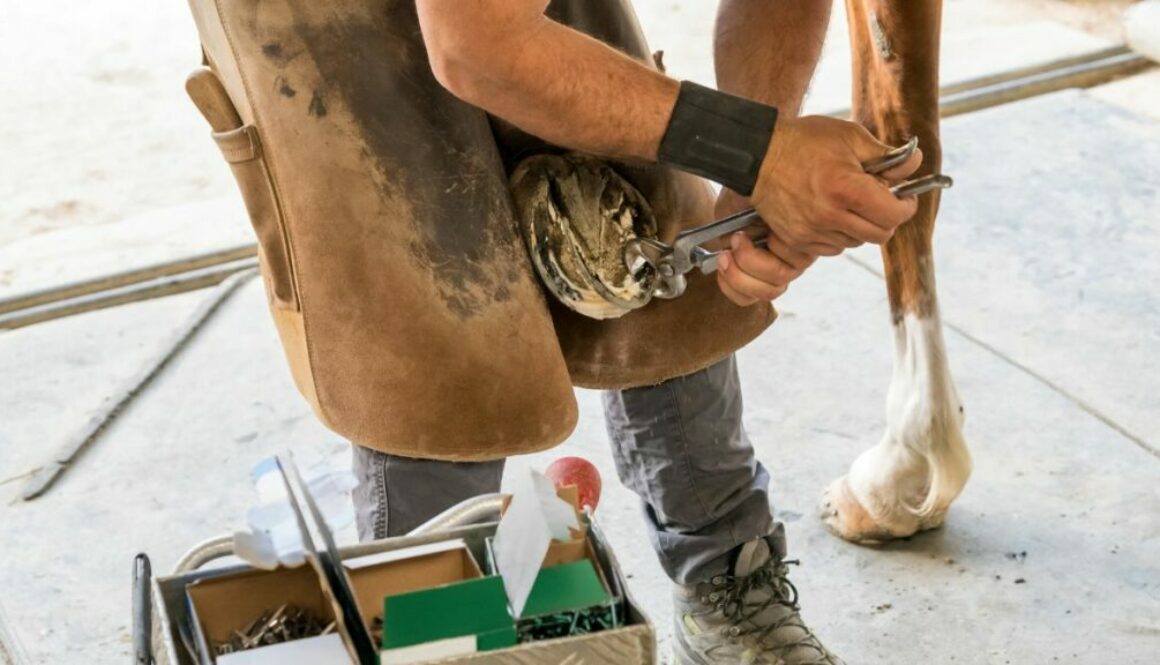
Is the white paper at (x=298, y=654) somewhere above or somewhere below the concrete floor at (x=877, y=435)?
above

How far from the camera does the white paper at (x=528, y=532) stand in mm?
1057

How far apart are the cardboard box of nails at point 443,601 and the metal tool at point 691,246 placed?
29 centimetres

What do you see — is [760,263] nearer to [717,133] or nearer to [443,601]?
[717,133]

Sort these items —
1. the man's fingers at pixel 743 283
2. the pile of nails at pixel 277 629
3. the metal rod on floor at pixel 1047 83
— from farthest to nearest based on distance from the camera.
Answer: the metal rod on floor at pixel 1047 83, the man's fingers at pixel 743 283, the pile of nails at pixel 277 629

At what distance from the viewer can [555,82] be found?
121 centimetres

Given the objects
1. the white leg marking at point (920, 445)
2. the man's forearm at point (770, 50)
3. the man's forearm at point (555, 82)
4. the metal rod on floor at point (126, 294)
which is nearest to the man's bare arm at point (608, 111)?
the man's forearm at point (555, 82)

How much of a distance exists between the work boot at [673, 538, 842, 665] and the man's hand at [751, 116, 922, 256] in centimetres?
55

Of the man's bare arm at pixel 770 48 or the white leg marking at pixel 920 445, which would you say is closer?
the man's bare arm at pixel 770 48

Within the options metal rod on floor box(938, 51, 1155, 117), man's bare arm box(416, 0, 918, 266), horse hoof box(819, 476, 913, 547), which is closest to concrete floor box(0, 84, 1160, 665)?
horse hoof box(819, 476, 913, 547)

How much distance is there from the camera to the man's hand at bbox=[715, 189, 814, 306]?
1.33 meters

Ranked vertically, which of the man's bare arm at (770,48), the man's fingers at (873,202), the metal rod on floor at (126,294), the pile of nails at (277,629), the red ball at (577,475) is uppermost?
the man's bare arm at (770,48)

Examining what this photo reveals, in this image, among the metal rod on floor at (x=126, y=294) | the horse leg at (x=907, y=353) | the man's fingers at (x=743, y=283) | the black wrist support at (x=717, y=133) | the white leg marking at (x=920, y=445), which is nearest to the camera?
the black wrist support at (x=717, y=133)

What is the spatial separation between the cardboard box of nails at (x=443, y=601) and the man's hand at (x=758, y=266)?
296mm

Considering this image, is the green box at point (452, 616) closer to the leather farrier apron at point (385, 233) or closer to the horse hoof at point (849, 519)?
the leather farrier apron at point (385, 233)
